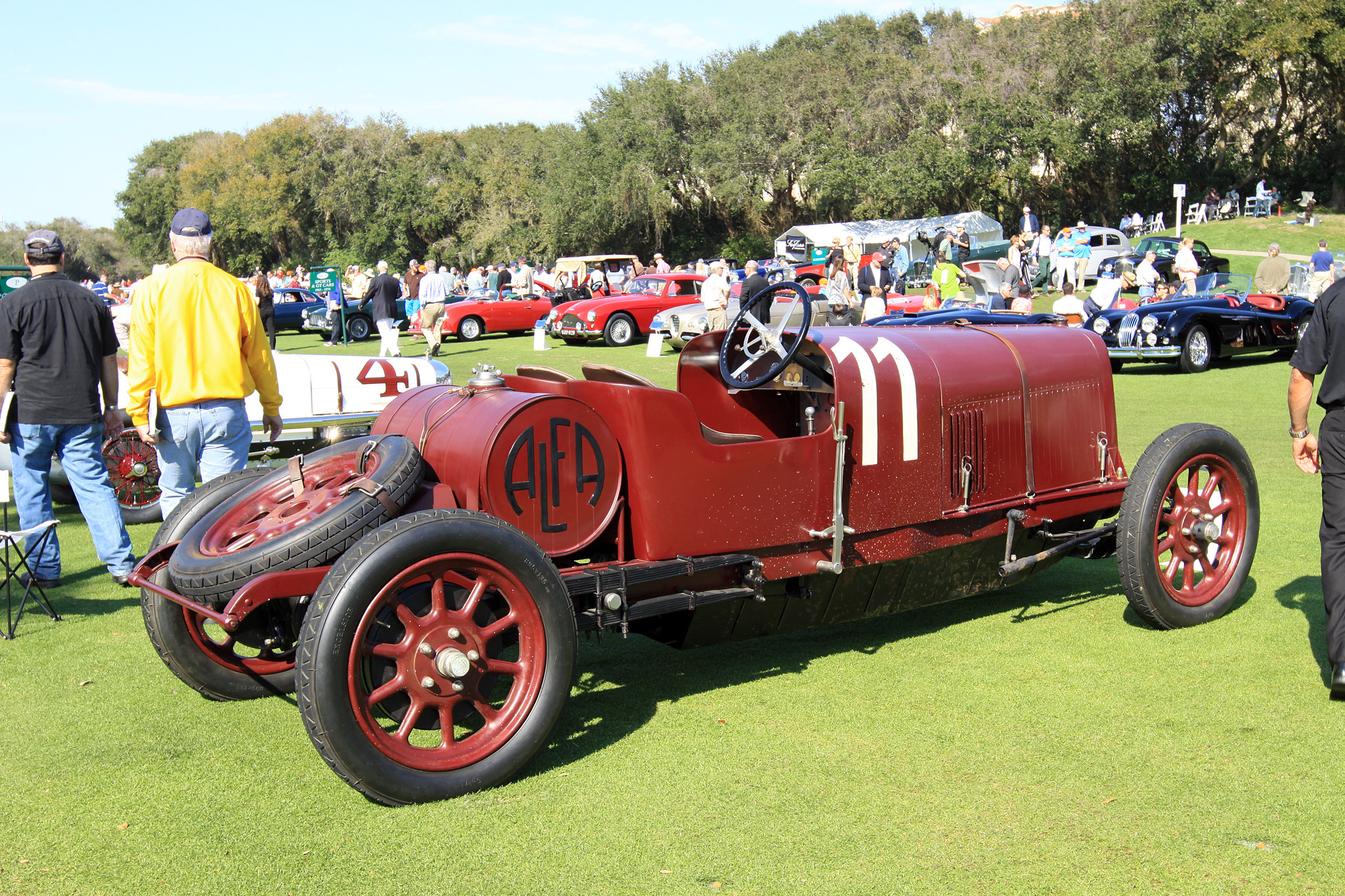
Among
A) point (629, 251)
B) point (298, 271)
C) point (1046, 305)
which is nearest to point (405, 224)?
point (629, 251)

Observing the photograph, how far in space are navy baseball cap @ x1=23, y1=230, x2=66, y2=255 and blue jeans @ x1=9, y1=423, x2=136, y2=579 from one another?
2.95 ft

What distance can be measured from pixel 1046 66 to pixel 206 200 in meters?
52.3

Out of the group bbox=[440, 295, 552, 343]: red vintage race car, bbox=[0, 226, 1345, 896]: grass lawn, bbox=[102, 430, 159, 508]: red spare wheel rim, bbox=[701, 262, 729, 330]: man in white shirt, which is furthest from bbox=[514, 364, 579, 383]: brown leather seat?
bbox=[440, 295, 552, 343]: red vintage race car

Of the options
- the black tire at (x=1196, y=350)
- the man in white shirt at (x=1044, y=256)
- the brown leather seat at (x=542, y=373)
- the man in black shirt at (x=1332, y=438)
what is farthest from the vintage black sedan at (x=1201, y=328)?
the brown leather seat at (x=542, y=373)

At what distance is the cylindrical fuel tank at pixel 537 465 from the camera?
354 cm

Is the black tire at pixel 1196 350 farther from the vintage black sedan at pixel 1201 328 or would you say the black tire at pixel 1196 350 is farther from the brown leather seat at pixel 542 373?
the brown leather seat at pixel 542 373

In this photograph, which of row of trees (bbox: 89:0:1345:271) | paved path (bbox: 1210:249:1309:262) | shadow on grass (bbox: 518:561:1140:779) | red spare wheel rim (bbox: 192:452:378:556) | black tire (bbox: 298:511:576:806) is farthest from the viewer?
row of trees (bbox: 89:0:1345:271)

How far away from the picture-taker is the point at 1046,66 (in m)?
43.3

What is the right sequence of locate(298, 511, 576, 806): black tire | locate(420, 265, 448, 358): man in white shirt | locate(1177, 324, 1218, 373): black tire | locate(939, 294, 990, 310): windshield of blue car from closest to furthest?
locate(298, 511, 576, 806): black tire, locate(1177, 324, 1218, 373): black tire, locate(939, 294, 990, 310): windshield of blue car, locate(420, 265, 448, 358): man in white shirt

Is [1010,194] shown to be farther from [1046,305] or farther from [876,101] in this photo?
[1046,305]

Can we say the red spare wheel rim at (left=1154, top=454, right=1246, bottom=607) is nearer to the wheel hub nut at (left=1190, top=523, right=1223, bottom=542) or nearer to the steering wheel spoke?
the wheel hub nut at (left=1190, top=523, right=1223, bottom=542)

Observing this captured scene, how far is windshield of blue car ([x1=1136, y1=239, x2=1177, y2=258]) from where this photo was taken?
25589 mm

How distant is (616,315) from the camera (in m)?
20.6

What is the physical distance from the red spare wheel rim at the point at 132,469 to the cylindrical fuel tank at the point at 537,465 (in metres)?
4.81
